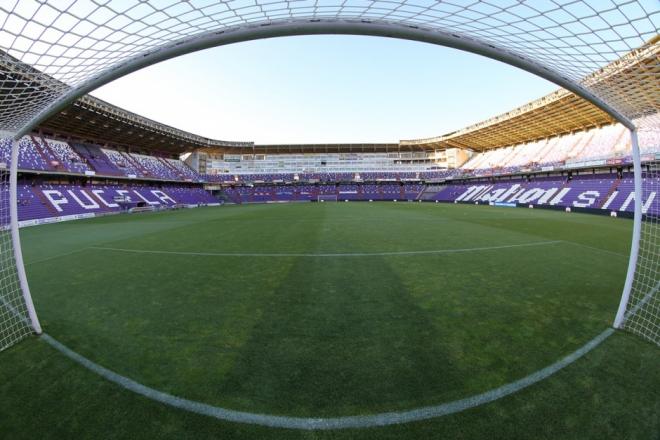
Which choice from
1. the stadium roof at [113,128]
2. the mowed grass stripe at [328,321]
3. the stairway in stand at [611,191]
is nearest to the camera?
the mowed grass stripe at [328,321]

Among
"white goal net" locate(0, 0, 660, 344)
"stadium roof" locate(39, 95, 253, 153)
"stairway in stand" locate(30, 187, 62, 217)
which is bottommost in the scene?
"stairway in stand" locate(30, 187, 62, 217)

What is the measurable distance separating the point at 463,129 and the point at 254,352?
59.7 metres

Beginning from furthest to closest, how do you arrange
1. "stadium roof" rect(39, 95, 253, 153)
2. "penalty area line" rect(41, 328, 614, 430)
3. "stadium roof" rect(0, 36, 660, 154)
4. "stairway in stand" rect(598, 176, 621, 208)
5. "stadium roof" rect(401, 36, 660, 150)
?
"stadium roof" rect(0, 36, 660, 154) < "stadium roof" rect(39, 95, 253, 153) < "stairway in stand" rect(598, 176, 621, 208) < "stadium roof" rect(401, 36, 660, 150) < "penalty area line" rect(41, 328, 614, 430)

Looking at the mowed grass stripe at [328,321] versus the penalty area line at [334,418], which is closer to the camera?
the penalty area line at [334,418]

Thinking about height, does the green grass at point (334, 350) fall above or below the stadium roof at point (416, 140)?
below

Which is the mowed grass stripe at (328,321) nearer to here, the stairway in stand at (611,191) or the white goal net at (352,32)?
the white goal net at (352,32)

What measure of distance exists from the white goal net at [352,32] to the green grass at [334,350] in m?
1.28

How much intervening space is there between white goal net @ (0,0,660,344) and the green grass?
4.21ft

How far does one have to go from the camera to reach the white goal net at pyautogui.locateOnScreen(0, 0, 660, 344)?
3.28 m

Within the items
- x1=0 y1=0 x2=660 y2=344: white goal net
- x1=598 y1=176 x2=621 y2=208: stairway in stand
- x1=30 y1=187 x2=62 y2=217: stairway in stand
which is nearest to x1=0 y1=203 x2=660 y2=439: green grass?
x1=0 y1=0 x2=660 y2=344: white goal net

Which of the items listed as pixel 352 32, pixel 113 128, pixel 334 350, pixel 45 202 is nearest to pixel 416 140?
pixel 113 128

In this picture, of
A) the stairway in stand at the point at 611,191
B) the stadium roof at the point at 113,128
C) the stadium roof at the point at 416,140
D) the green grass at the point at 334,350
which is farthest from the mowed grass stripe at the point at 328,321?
the stadium roof at the point at 113,128

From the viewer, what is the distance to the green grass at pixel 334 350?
238 centimetres

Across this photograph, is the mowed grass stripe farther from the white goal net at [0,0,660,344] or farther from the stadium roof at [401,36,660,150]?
the stadium roof at [401,36,660,150]
